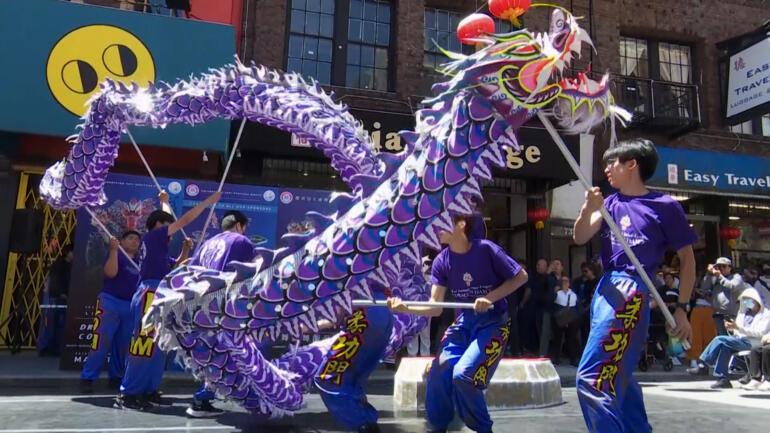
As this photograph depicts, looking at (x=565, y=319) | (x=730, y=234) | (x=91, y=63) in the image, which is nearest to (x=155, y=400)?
(x=91, y=63)

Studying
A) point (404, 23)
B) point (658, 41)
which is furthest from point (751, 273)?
point (404, 23)

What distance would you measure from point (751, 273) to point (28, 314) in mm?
11722

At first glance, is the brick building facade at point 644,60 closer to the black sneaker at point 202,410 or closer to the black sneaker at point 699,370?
the black sneaker at point 699,370

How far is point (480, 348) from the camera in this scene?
3709mm

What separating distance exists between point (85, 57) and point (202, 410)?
234 inches

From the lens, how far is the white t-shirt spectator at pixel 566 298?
932cm

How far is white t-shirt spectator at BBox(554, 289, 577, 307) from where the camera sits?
30.6 ft

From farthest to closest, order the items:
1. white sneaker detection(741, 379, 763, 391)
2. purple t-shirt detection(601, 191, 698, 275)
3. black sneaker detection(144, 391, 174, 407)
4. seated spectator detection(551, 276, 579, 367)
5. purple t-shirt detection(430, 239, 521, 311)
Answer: seated spectator detection(551, 276, 579, 367), white sneaker detection(741, 379, 763, 391), black sneaker detection(144, 391, 174, 407), purple t-shirt detection(430, 239, 521, 311), purple t-shirt detection(601, 191, 698, 275)

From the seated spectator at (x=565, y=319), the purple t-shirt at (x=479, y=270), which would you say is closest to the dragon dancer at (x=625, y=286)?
A: the purple t-shirt at (x=479, y=270)

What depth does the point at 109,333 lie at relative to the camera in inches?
234

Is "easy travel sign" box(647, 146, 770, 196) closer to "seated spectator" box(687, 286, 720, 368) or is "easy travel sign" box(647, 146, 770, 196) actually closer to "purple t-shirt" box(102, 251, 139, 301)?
"seated spectator" box(687, 286, 720, 368)

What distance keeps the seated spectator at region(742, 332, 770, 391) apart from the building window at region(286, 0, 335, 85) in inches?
330

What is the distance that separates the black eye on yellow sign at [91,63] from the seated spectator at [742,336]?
8.74 m

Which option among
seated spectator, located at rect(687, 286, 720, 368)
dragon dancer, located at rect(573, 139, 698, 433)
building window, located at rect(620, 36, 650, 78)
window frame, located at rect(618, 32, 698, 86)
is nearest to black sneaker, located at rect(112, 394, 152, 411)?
dragon dancer, located at rect(573, 139, 698, 433)
